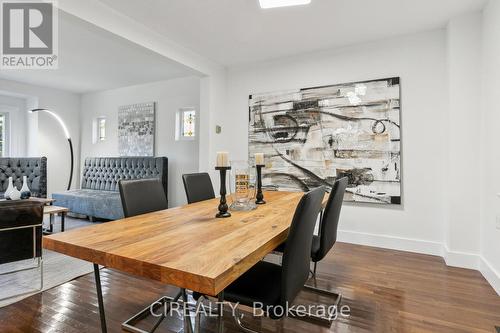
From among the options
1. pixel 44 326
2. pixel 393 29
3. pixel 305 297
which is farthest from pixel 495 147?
pixel 44 326

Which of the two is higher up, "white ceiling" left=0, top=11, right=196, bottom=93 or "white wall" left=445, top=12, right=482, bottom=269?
"white ceiling" left=0, top=11, right=196, bottom=93

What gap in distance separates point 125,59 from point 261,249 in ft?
12.6

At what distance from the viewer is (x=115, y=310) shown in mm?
1960

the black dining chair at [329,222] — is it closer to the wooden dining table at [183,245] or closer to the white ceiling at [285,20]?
the wooden dining table at [183,245]

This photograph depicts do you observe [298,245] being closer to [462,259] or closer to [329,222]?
[329,222]

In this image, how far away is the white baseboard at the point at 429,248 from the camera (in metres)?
2.45

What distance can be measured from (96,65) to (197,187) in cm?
306

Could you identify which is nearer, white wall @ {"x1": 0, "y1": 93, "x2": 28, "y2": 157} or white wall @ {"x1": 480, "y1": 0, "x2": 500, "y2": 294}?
white wall @ {"x1": 480, "y1": 0, "x2": 500, "y2": 294}

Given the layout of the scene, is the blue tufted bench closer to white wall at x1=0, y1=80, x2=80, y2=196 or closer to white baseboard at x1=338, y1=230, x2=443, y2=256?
white wall at x1=0, y1=80, x2=80, y2=196

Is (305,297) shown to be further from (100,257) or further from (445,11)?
(445,11)

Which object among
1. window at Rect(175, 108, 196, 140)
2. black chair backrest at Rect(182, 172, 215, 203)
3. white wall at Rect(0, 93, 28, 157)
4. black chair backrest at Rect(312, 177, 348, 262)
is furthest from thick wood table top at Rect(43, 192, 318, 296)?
white wall at Rect(0, 93, 28, 157)

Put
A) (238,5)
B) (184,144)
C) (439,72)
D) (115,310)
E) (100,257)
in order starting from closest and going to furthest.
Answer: (100,257) < (115,310) < (238,5) < (439,72) < (184,144)

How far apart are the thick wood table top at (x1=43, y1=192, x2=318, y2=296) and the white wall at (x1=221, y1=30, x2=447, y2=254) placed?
2178 millimetres

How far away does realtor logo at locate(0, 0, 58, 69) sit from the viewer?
2.57 meters
